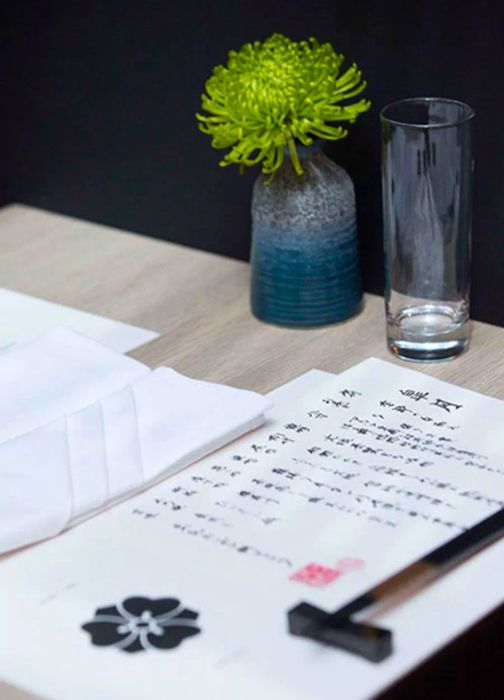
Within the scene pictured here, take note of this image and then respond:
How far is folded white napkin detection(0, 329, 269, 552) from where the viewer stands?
0.98 m

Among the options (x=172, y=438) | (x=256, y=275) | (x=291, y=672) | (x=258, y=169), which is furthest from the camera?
(x=258, y=169)

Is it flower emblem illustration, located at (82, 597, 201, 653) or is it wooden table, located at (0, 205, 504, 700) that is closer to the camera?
flower emblem illustration, located at (82, 597, 201, 653)

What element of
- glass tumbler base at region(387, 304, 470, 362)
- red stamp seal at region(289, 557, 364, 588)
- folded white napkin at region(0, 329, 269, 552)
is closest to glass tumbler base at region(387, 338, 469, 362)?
glass tumbler base at region(387, 304, 470, 362)

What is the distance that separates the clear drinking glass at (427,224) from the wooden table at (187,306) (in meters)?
0.03

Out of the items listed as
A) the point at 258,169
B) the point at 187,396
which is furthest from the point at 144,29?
the point at 187,396

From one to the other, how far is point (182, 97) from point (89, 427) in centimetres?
46

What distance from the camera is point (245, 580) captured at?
90 centimetres

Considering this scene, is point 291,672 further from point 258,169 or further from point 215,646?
point 258,169

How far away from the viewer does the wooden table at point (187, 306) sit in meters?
1.20

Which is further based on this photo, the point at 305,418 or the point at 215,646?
the point at 305,418

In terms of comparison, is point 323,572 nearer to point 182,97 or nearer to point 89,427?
point 89,427

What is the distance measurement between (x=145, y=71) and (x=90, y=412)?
0.47 m

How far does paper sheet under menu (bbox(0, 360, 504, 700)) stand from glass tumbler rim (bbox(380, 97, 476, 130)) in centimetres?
20

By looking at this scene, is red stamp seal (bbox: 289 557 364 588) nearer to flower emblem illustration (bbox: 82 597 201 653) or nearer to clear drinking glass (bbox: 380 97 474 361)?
flower emblem illustration (bbox: 82 597 201 653)
